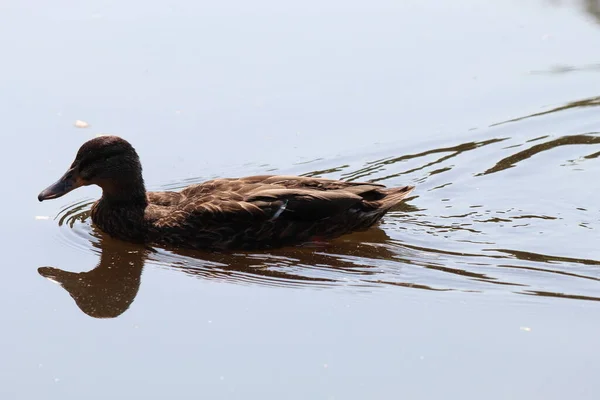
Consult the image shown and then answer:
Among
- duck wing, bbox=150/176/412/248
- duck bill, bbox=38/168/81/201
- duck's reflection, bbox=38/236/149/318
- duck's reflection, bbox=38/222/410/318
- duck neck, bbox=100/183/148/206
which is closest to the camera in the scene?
duck's reflection, bbox=38/236/149/318

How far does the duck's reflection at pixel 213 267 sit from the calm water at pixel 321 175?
25mm

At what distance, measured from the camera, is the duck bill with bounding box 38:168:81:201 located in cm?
966

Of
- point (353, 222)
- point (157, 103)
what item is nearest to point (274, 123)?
point (157, 103)

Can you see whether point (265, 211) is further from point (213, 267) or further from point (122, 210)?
point (122, 210)

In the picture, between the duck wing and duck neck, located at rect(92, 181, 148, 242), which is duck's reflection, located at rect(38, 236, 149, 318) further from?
the duck wing

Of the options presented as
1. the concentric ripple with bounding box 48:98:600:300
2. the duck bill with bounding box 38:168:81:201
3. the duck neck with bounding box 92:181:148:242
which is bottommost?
the concentric ripple with bounding box 48:98:600:300

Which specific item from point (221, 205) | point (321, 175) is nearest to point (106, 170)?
point (221, 205)

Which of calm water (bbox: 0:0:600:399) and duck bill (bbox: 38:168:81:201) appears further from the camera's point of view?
duck bill (bbox: 38:168:81:201)

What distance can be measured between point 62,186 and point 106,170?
38cm

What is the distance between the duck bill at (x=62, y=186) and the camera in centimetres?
966

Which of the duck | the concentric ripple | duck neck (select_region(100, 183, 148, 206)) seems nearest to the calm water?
the concentric ripple

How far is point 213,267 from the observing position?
9180 millimetres

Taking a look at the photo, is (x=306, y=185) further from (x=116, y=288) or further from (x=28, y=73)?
(x=28, y=73)

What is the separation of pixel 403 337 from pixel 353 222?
2.16 m
